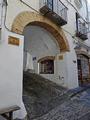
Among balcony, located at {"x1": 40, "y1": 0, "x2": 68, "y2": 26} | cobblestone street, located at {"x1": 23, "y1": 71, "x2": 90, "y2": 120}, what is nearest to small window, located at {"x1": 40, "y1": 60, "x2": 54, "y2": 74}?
cobblestone street, located at {"x1": 23, "y1": 71, "x2": 90, "y2": 120}

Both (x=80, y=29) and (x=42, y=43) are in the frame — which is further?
(x=80, y=29)

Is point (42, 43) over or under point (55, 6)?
under

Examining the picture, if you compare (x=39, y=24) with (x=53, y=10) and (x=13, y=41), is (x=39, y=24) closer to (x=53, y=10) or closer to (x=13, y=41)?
(x=53, y=10)

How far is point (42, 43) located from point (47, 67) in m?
1.64

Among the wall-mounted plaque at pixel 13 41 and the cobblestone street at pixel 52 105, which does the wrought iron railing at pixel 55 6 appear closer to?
the wall-mounted plaque at pixel 13 41

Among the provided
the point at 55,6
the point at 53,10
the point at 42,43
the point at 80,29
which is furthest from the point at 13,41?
the point at 80,29

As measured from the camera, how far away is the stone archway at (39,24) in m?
5.41

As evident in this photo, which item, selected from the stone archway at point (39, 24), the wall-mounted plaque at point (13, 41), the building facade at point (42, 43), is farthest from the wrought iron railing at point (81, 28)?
the wall-mounted plaque at point (13, 41)

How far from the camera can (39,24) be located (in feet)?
23.2

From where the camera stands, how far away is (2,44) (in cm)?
451

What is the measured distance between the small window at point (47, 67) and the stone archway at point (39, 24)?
1.30 metres

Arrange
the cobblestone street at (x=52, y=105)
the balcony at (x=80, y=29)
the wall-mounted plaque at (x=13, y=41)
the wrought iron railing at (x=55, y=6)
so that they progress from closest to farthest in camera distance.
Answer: the cobblestone street at (x=52, y=105) < the wall-mounted plaque at (x=13, y=41) < the wrought iron railing at (x=55, y=6) < the balcony at (x=80, y=29)

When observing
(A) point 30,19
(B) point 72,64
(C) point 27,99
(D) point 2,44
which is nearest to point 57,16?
(A) point 30,19

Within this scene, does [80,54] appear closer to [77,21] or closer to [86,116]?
[77,21]
